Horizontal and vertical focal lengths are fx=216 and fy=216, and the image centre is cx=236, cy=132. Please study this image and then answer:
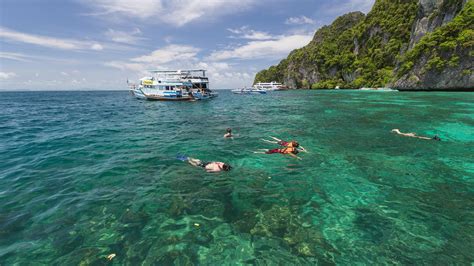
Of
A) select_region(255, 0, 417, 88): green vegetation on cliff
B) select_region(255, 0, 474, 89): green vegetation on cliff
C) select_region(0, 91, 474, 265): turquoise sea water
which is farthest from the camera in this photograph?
select_region(255, 0, 417, 88): green vegetation on cliff

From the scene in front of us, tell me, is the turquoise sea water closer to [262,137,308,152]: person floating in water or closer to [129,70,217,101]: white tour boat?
[262,137,308,152]: person floating in water

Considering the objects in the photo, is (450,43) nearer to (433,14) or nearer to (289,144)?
(433,14)

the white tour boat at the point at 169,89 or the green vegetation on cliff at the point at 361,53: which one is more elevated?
the green vegetation on cliff at the point at 361,53

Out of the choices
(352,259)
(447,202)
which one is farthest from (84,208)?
(447,202)

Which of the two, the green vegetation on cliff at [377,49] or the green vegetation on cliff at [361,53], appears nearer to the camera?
the green vegetation on cliff at [377,49]

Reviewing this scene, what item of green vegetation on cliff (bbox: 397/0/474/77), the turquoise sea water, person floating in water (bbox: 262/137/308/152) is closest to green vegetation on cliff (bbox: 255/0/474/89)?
green vegetation on cliff (bbox: 397/0/474/77)

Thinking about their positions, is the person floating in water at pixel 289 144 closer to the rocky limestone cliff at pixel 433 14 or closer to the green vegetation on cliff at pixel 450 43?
the green vegetation on cliff at pixel 450 43

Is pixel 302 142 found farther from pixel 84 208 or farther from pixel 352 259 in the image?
pixel 84 208

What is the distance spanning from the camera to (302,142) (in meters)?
15.2

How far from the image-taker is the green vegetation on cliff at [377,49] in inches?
2163

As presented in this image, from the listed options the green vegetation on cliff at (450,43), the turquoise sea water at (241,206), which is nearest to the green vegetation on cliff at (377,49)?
the green vegetation on cliff at (450,43)

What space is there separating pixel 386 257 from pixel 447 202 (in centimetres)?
422

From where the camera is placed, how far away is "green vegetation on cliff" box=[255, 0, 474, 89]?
54.9 metres

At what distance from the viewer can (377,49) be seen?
325 feet
